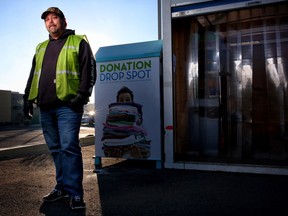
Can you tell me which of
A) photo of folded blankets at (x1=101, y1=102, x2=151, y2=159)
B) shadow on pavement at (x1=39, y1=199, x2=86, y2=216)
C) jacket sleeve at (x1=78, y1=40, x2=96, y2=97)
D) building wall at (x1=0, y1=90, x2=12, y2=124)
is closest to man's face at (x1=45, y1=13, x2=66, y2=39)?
jacket sleeve at (x1=78, y1=40, x2=96, y2=97)

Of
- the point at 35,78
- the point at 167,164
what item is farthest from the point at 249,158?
the point at 35,78

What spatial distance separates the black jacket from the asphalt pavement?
964 millimetres

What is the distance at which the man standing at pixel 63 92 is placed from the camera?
256 centimetres

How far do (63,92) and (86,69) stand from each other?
30 cm

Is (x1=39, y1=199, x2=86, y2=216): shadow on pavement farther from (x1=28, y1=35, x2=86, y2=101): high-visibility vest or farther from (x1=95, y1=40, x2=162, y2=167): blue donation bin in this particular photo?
(x1=95, y1=40, x2=162, y2=167): blue donation bin

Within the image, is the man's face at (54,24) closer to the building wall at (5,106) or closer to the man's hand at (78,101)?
the man's hand at (78,101)

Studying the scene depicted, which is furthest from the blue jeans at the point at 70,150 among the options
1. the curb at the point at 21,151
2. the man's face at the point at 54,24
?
the curb at the point at 21,151

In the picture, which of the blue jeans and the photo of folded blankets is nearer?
the blue jeans

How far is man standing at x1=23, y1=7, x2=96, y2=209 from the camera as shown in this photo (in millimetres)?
2564

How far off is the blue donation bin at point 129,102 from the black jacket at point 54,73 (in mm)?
1648

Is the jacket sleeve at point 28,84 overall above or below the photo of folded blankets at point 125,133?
above

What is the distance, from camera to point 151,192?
2.96 m

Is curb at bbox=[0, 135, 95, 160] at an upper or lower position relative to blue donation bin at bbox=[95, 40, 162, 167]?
lower

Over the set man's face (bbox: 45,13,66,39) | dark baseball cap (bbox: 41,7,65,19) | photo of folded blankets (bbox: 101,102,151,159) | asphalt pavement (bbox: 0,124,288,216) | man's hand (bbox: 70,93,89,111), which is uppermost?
dark baseball cap (bbox: 41,7,65,19)
